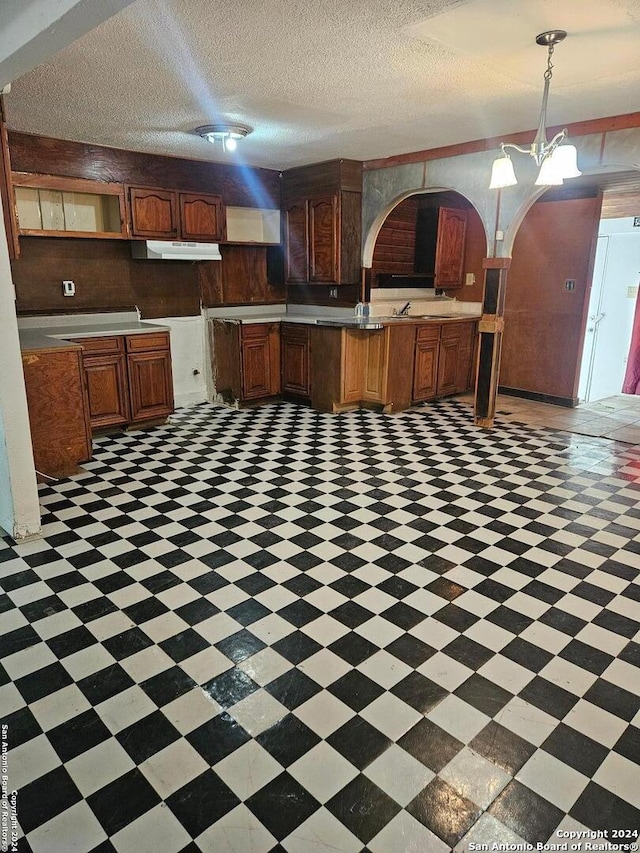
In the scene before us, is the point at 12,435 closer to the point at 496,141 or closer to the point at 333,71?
the point at 333,71

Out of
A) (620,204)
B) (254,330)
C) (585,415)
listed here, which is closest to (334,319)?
(254,330)

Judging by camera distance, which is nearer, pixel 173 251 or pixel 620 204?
pixel 173 251

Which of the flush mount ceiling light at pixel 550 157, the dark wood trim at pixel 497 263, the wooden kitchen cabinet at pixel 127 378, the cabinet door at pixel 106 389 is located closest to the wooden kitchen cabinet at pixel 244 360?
the wooden kitchen cabinet at pixel 127 378

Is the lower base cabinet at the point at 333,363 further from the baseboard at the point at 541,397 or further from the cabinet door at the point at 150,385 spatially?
the baseboard at the point at 541,397

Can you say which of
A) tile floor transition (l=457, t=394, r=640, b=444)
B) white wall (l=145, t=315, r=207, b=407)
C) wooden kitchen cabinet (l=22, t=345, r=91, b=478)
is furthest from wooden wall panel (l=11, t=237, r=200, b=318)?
tile floor transition (l=457, t=394, r=640, b=444)

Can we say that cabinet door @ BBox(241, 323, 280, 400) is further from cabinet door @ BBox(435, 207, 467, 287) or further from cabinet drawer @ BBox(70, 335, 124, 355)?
cabinet door @ BBox(435, 207, 467, 287)

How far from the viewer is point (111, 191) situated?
16.5ft

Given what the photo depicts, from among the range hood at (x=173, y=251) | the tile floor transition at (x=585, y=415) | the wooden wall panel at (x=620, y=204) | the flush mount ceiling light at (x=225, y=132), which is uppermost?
the flush mount ceiling light at (x=225, y=132)

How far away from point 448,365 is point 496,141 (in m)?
2.32

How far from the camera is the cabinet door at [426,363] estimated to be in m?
5.86

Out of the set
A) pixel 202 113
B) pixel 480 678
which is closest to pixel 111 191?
pixel 202 113

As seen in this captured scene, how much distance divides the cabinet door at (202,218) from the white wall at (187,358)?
85cm

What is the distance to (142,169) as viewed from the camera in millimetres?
5219

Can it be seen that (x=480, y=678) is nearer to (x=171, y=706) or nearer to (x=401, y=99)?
(x=171, y=706)
